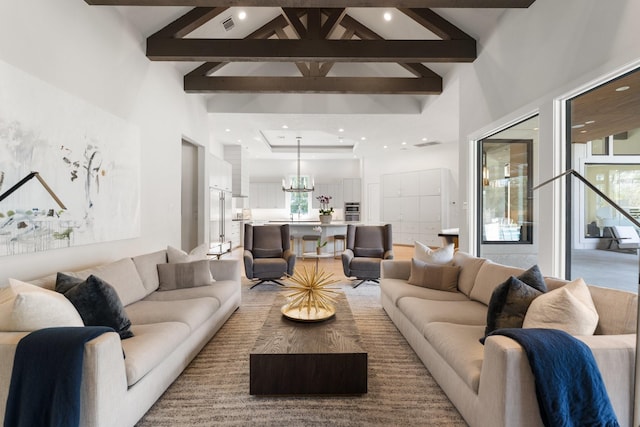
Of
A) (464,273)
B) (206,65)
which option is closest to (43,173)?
(206,65)

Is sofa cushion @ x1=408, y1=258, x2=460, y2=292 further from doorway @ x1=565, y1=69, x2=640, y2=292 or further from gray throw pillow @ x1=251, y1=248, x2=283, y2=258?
gray throw pillow @ x1=251, y1=248, x2=283, y2=258

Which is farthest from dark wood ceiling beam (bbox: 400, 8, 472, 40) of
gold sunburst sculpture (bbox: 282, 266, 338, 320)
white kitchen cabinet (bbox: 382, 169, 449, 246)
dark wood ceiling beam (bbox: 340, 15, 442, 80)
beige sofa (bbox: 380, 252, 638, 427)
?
white kitchen cabinet (bbox: 382, 169, 449, 246)

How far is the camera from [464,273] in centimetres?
329

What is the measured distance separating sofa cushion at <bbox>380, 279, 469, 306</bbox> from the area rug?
49 cm

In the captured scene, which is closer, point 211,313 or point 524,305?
point 524,305

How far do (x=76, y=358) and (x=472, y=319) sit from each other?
8.30 ft

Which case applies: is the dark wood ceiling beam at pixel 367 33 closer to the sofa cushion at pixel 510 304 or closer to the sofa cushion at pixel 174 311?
the sofa cushion at pixel 510 304

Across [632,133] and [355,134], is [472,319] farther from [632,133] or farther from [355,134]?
[355,134]

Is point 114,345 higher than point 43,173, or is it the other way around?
point 43,173

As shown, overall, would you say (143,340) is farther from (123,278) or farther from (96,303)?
(123,278)

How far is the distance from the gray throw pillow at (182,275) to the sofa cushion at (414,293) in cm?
199

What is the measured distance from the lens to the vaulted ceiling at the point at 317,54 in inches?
155

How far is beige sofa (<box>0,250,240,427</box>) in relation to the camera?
1.56 m

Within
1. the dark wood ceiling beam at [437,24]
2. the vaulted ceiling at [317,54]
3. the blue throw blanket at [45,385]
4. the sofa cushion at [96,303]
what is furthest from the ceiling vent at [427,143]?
the blue throw blanket at [45,385]
